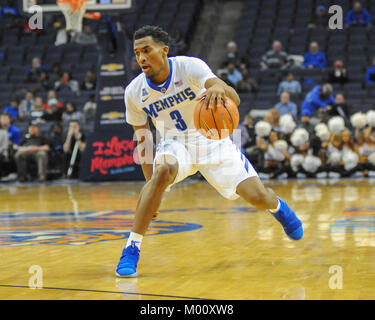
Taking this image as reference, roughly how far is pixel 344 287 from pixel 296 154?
1065cm

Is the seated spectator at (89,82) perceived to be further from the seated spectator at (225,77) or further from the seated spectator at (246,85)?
the seated spectator at (246,85)

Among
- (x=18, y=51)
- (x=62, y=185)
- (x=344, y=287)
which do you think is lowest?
(x=62, y=185)

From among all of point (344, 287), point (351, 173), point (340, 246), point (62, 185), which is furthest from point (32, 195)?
point (344, 287)

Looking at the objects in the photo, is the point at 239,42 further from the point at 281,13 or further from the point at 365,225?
the point at 365,225

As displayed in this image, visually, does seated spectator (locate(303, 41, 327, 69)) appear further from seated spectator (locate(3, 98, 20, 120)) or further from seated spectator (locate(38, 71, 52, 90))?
seated spectator (locate(3, 98, 20, 120))

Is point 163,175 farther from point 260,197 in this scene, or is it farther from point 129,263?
point 260,197

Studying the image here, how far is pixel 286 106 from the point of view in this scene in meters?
15.2

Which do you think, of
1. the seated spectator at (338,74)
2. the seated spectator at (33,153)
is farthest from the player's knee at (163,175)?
the seated spectator at (338,74)

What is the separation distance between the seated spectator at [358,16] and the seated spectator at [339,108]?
14.6ft

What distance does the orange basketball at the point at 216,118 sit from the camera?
14.4ft

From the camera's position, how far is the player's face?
15.4 ft

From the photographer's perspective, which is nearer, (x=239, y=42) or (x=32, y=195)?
(x=32, y=195)

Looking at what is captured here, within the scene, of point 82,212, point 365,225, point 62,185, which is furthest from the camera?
point 62,185
